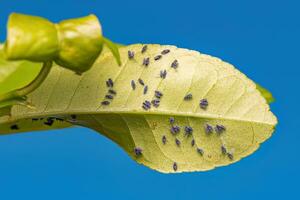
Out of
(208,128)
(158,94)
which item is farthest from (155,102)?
(208,128)

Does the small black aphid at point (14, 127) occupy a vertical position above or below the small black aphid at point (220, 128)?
below

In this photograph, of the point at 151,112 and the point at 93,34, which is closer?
the point at 93,34

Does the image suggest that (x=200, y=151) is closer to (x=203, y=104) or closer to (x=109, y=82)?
(x=203, y=104)

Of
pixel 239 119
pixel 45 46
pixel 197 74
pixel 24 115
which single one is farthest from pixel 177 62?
pixel 45 46

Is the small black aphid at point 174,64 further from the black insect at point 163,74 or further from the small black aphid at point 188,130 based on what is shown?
the small black aphid at point 188,130

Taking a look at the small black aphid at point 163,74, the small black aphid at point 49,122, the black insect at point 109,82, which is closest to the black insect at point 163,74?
the small black aphid at point 163,74

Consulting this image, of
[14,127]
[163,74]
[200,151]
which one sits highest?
[163,74]

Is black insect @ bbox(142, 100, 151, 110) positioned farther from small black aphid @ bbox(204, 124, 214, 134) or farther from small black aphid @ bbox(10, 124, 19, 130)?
small black aphid @ bbox(10, 124, 19, 130)

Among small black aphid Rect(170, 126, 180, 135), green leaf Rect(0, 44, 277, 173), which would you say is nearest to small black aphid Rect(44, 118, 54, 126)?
green leaf Rect(0, 44, 277, 173)

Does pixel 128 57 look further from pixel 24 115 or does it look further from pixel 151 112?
pixel 24 115
